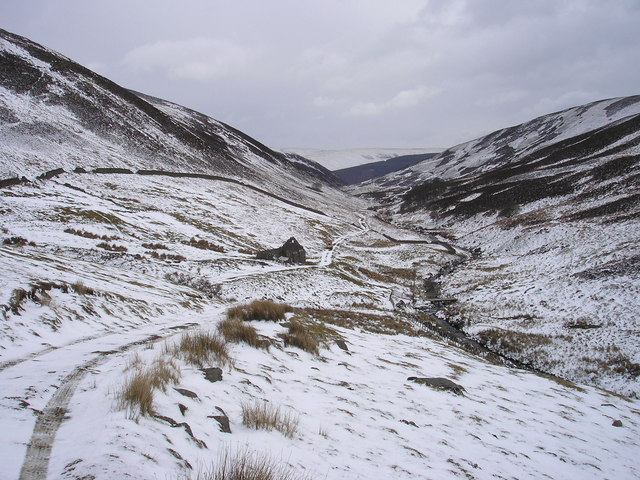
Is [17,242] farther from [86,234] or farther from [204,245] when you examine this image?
[204,245]

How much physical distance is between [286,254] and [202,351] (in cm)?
2616

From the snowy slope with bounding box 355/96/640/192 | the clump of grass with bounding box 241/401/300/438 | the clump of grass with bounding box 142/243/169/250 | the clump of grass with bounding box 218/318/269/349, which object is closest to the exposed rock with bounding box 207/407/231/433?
the clump of grass with bounding box 241/401/300/438

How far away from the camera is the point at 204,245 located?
3033 centimetres

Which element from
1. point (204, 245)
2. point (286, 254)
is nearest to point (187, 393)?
point (204, 245)

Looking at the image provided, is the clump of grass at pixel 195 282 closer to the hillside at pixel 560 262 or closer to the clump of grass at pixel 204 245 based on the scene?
the clump of grass at pixel 204 245

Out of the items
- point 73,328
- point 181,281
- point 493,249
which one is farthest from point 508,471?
point 493,249

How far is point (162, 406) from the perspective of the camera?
4.14 metres

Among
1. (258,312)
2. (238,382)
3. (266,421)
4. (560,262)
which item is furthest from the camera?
(560,262)

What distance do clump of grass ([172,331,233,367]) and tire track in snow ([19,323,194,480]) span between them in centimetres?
147

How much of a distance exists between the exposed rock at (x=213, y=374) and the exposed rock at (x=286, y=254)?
25.3 meters

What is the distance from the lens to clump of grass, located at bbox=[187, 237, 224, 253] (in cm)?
2973

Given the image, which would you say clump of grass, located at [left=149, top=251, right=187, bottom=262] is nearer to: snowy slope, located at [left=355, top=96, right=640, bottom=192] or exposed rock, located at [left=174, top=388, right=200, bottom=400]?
exposed rock, located at [left=174, top=388, right=200, bottom=400]

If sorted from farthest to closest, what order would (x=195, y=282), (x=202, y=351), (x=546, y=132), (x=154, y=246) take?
1. (x=546, y=132)
2. (x=154, y=246)
3. (x=195, y=282)
4. (x=202, y=351)

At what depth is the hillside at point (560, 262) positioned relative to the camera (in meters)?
17.1
